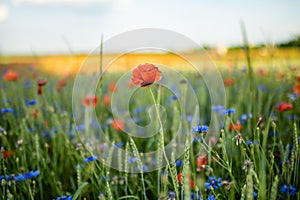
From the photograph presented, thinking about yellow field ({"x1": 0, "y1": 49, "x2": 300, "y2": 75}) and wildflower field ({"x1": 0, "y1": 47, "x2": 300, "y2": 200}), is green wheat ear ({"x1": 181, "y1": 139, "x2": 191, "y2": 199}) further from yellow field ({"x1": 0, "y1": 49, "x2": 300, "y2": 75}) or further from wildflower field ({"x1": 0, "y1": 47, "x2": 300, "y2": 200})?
yellow field ({"x1": 0, "y1": 49, "x2": 300, "y2": 75})

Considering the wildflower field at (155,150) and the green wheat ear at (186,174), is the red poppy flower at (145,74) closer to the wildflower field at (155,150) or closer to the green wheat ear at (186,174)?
the wildflower field at (155,150)

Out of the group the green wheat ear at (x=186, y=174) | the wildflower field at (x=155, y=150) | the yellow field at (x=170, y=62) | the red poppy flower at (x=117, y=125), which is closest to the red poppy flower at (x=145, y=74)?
the wildflower field at (x=155, y=150)

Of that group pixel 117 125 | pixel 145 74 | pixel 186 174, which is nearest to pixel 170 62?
pixel 117 125

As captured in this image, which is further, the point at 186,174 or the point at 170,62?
the point at 170,62

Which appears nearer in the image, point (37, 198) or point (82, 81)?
→ point (37, 198)

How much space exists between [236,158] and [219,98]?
1.17 metres

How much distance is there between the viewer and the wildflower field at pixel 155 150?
1.16 m

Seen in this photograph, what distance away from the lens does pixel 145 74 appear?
3.73 ft

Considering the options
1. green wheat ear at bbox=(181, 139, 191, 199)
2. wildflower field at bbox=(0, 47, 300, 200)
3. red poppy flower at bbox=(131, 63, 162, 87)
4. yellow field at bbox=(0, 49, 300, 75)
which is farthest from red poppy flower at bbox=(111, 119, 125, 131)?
green wheat ear at bbox=(181, 139, 191, 199)

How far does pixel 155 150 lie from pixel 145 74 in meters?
0.92

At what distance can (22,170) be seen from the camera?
1.77 m

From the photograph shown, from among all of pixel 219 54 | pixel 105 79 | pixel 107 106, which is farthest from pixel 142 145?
pixel 105 79

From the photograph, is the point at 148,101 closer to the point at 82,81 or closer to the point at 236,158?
the point at 82,81

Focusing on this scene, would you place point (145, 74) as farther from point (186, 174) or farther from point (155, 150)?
point (155, 150)
